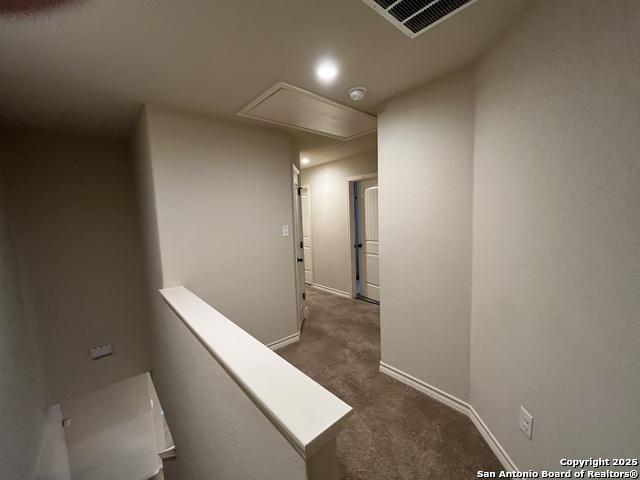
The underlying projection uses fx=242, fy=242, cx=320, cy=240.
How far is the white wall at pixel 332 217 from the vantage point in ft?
13.2

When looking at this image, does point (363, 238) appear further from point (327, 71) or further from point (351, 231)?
point (327, 71)

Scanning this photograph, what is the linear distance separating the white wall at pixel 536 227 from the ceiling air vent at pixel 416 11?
13.8 inches

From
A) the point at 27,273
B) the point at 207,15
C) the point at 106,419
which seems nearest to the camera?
the point at 207,15

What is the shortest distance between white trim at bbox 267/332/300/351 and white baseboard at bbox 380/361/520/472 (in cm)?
105

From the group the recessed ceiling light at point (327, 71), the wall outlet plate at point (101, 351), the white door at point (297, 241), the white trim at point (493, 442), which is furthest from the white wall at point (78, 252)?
the white trim at point (493, 442)

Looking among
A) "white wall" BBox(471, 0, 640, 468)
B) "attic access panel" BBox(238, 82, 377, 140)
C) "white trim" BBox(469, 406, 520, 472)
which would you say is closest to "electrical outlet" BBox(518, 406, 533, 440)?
"white wall" BBox(471, 0, 640, 468)

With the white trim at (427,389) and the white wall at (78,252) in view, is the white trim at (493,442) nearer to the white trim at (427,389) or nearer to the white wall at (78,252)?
the white trim at (427,389)

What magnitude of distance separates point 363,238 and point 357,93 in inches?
107

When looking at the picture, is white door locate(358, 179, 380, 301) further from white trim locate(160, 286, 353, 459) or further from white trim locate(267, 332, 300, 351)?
white trim locate(160, 286, 353, 459)

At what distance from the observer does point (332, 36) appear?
1.24 metres

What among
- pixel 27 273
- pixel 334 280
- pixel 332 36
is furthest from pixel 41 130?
pixel 334 280

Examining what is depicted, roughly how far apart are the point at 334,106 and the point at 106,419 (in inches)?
199

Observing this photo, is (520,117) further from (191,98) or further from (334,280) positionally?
(334,280)

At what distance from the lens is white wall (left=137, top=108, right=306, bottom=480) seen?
51.8 inches
